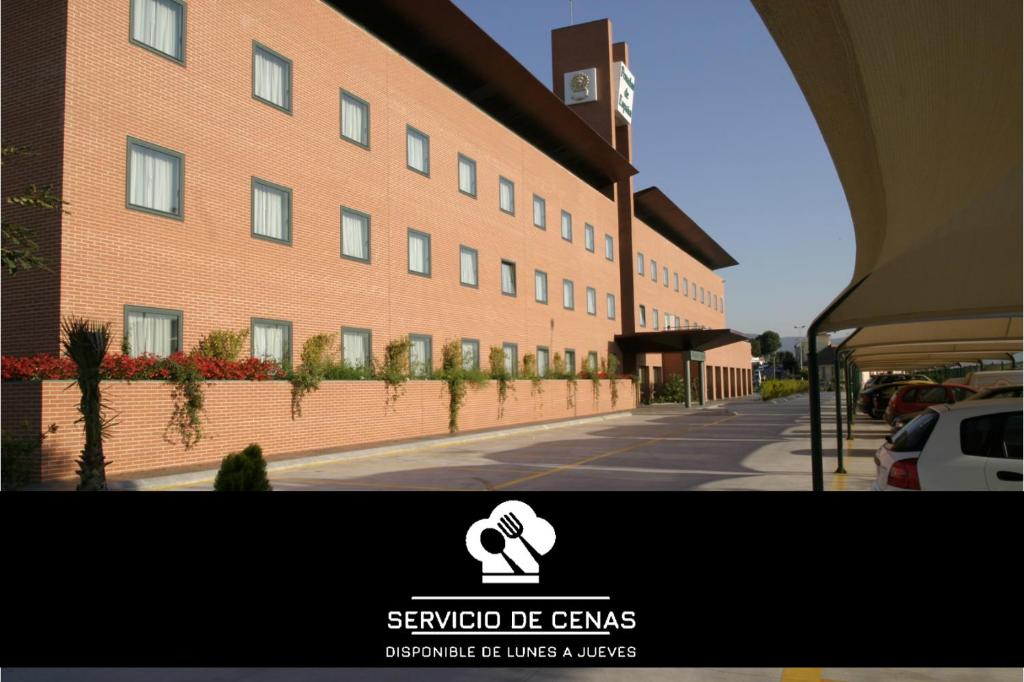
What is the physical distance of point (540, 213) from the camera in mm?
37812

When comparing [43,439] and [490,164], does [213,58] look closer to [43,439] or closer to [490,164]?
[43,439]

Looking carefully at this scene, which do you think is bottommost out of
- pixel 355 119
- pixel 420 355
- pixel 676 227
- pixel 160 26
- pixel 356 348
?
pixel 420 355

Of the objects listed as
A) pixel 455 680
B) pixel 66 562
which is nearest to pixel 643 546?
pixel 66 562

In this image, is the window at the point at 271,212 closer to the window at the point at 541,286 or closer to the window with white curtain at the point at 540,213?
the window at the point at 541,286

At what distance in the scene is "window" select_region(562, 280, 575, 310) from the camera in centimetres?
4031

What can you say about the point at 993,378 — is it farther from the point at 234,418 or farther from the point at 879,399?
the point at 234,418

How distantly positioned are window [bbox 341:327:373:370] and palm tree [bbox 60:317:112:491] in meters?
10.7

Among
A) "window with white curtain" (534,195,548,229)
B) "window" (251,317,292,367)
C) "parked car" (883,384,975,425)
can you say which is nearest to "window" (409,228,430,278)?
"window" (251,317,292,367)

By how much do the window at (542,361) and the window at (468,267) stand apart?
7.12 metres

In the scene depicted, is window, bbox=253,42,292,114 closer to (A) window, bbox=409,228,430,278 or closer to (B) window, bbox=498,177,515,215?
(A) window, bbox=409,228,430,278

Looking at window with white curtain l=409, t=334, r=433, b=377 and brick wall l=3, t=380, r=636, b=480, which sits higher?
window with white curtain l=409, t=334, r=433, b=377

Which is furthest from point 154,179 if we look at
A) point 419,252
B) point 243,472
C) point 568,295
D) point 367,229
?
point 568,295

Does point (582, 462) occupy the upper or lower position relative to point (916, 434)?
lower

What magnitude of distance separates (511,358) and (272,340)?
15.4m
